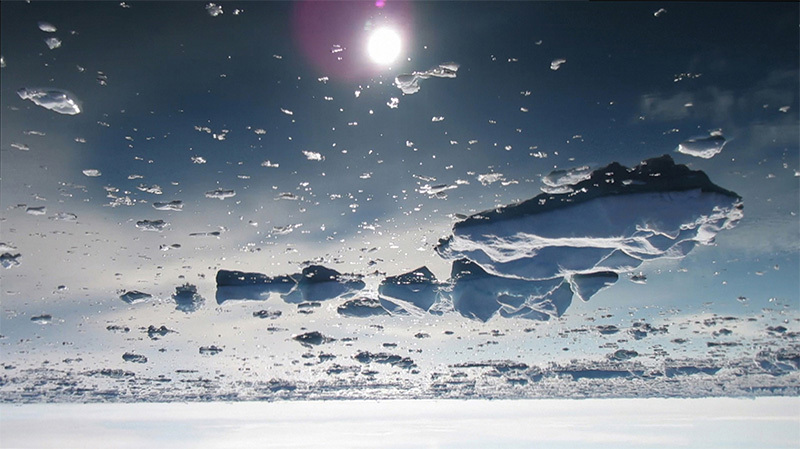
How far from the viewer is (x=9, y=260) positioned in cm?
650

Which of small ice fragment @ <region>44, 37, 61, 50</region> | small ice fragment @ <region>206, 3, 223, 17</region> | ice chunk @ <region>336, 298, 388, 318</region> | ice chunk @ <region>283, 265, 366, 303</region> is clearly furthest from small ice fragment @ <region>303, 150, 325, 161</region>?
ice chunk @ <region>336, 298, 388, 318</region>

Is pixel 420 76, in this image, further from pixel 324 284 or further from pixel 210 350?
pixel 210 350

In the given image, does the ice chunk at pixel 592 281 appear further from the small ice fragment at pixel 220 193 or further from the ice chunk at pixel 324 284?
the small ice fragment at pixel 220 193

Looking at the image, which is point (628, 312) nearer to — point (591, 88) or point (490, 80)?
point (591, 88)

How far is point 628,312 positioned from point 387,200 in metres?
5.87

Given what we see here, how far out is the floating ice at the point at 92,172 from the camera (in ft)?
16.5

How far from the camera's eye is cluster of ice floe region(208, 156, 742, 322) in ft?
16.9

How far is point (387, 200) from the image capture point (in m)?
5.79

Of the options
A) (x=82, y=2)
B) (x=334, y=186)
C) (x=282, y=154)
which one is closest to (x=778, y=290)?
(x=334, y=186)

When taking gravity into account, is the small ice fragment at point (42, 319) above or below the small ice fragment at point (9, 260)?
below

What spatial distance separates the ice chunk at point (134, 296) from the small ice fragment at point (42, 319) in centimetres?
195

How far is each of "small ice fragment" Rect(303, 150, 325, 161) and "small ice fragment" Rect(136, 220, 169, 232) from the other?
248cm

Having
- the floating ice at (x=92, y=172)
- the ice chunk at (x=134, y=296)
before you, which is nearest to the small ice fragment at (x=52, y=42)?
the floating ice at (x=92, y=172)

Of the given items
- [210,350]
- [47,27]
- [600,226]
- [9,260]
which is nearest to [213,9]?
[47,27]
